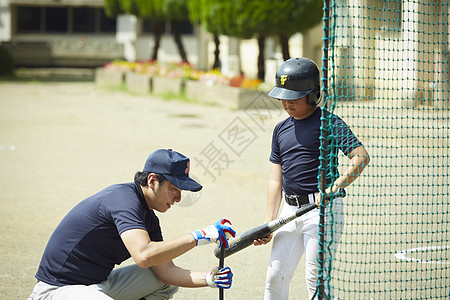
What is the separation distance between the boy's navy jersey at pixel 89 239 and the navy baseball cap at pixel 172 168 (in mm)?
191

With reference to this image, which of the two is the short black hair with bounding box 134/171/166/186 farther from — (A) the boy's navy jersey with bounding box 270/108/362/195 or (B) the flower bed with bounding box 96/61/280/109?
(B) the flower bed with bounding box 96/61/280/109

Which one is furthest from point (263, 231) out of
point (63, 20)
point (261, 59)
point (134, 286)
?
point (63, 20)

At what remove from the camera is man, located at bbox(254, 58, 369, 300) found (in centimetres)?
395

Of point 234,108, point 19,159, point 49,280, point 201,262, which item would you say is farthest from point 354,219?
point 234,108

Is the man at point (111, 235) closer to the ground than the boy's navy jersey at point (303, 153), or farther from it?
closer to the ground

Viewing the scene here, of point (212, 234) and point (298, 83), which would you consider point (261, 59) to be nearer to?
point (298, 83)

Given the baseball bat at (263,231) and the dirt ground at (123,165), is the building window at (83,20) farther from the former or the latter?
the baseball bat at (263,231)

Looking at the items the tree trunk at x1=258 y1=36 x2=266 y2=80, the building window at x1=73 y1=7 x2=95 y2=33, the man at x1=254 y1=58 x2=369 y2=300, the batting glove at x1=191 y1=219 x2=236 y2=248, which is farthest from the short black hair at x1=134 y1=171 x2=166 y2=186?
the building window at x1=73 y1=7 x2=95 y2=33

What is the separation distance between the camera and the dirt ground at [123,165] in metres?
5.58

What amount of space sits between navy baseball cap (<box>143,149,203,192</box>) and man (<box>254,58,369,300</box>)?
26.8 inches

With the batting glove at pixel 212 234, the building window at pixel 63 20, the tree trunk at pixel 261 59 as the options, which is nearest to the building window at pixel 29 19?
the building window at pixel 63 20

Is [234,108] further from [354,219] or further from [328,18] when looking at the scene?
[328,18]

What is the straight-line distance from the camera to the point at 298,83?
158 inches

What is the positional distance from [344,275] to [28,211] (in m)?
3.77
